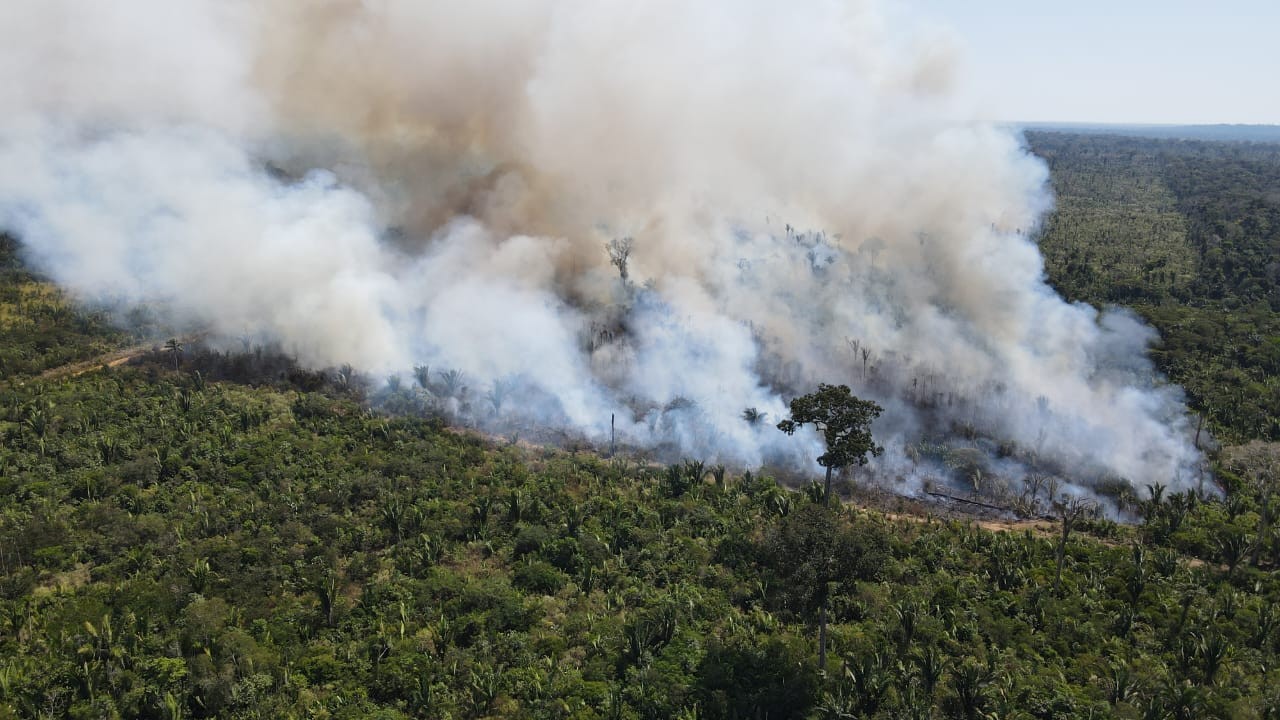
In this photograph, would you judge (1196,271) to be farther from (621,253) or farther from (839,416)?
(839,416)

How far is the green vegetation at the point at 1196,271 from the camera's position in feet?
198

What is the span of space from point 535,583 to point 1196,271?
315 feet

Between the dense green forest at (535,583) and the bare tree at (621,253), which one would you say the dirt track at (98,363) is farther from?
the bare tree at (621,253)

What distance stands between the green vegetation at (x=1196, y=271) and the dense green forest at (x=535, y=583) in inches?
233

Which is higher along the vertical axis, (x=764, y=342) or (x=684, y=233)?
(x=684, y=233)

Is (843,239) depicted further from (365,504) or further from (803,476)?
(365,504)

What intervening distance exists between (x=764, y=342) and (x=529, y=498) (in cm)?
2771

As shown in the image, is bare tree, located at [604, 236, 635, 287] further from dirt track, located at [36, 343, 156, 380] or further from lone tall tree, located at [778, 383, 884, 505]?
dirt track, located at [36, 343, 156, 380]

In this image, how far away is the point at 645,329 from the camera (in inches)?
2426

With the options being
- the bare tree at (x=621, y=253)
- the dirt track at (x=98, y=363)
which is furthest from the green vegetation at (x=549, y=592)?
the bare tree at (x=621, y=253)

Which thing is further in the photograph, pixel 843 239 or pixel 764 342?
pixel 843 239

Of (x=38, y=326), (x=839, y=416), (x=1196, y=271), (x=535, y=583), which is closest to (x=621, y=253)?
(x=839, y=416)

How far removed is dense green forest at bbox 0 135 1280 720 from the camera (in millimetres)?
27266

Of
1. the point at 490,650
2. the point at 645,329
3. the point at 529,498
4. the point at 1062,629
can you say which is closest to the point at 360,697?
the point at 490,650
